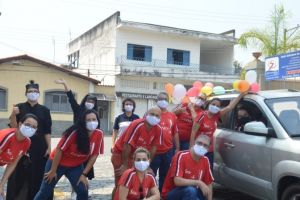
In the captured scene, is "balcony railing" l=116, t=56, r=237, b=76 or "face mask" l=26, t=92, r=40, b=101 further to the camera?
"balcony railing" l=116, t=56, r=237, b=76

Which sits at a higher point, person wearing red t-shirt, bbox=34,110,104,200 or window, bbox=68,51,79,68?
window, bbox=68,51,79,68

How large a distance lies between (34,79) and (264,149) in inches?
931

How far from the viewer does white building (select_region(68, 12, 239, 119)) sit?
29.6m

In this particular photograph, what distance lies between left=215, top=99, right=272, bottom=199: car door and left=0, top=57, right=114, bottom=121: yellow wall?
22.0 m

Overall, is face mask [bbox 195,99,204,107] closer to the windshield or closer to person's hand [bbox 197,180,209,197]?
the windshield

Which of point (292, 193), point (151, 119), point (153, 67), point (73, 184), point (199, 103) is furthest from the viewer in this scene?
point (153, 67)

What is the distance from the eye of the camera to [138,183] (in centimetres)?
462

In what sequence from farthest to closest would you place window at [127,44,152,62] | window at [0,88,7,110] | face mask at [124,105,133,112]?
window at [127,44,152,62], window at [0,88,7,110], face mask at [124,105,133,112]

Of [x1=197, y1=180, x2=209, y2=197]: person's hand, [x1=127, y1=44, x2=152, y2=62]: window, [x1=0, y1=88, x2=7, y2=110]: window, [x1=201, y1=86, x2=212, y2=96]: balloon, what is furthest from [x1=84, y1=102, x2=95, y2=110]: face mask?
[x1=127, y1=44, x2=152, y2=62]: window

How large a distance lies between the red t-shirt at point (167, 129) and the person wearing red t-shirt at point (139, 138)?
18.4 inches

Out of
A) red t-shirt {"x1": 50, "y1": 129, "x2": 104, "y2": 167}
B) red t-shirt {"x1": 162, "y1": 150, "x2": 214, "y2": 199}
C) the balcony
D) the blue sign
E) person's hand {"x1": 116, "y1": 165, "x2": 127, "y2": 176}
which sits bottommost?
person's hand {"x1": 116, "y1": 165, "x2": 127, "y2": 176}

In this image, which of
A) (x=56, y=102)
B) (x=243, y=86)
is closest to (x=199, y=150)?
(x=243, y=86)

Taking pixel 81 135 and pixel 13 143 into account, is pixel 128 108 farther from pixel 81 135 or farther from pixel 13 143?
pixel 13 143

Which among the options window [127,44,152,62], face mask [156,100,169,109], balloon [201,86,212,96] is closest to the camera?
face mask [156,100,169,109]
